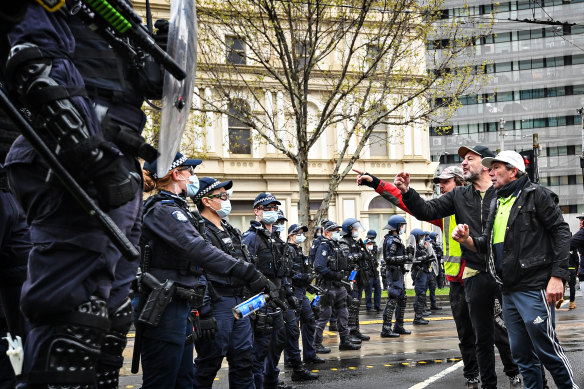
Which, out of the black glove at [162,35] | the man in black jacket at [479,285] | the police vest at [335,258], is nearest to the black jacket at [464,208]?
the man in black jacket at [479,285]

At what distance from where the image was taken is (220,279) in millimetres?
6223

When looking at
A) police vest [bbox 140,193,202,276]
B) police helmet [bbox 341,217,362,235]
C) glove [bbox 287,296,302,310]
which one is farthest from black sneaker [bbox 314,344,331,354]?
police vest [bbox 140,193,202,276]

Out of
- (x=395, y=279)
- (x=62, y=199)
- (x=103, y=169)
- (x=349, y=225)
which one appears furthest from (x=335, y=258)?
(x=103, y=169)

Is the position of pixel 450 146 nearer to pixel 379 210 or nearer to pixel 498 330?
pixel 379 210

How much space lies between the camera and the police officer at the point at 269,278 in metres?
7.03

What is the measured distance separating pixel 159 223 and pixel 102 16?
2.44 m

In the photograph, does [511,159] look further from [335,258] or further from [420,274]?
[420,274]

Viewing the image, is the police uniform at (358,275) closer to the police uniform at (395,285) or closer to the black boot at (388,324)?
the black boot at (388,324)

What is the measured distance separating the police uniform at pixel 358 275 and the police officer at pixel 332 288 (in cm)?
57

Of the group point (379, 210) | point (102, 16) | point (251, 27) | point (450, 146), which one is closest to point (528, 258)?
point (102, 16)

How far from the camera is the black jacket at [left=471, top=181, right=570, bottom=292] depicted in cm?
559

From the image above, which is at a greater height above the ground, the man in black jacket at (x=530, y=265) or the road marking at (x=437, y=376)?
the man in black jacket at (x=530, y=265)

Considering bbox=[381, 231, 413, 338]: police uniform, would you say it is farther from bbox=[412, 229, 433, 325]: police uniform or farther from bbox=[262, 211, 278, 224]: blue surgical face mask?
bbox=[262, 211, 278, 224]: blue surgical face mask

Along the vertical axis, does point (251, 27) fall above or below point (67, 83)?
above
